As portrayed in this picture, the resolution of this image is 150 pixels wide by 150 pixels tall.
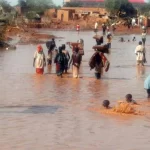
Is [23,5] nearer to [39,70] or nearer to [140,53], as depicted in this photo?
[140,53]

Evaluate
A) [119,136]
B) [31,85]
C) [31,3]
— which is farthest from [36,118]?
[31,3]

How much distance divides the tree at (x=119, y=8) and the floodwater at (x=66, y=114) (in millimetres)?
60827

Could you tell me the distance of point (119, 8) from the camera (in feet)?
275

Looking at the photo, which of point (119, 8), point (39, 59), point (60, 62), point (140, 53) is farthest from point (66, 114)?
point (119, 8)

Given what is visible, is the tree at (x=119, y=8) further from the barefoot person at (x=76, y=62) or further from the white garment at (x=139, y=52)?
the barefoot person at (x=76, y=62)

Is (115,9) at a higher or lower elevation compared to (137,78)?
higher

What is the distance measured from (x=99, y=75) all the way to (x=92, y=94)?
151 inches

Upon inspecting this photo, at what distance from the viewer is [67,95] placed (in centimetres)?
1639

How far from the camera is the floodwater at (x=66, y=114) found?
10.2 m

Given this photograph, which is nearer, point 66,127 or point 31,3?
point 66,127

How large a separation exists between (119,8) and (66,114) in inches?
2822

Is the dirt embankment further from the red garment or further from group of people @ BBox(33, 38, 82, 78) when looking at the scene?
group of people @ BBox(33, 38, 82, 78)

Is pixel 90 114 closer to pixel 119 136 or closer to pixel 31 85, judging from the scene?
pixel 119 136

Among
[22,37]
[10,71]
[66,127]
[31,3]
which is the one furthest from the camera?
[31,3]
